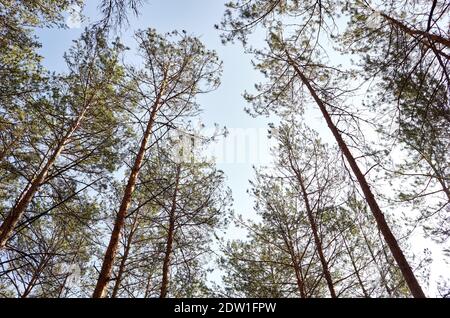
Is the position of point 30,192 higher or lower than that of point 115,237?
higher

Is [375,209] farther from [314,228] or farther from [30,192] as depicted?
[30,192]

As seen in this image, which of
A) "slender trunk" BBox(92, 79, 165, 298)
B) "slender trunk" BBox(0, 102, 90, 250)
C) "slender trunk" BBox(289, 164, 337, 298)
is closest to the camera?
"slender trunk" BBox(92, 79, 165, 298)

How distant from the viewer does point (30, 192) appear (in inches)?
241

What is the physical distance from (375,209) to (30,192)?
7.10 meters

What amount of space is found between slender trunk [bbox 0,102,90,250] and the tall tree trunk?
239 inches

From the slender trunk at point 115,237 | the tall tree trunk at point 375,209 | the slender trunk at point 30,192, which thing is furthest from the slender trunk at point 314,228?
the slender trunk at point 30,192

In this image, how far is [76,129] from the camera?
316 inches

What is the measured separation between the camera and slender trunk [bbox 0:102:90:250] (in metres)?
5.24

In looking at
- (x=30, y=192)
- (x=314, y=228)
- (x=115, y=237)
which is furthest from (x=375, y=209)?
(x=30, y=192)

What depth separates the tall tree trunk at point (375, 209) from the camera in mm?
4520

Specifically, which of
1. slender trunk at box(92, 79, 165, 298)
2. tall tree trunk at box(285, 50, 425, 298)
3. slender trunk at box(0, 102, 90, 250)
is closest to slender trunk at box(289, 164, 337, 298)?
tall tree trunk at box(285, 50, 425, 298)

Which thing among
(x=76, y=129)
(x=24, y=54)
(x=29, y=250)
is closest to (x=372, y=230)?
(x=76, y=129)

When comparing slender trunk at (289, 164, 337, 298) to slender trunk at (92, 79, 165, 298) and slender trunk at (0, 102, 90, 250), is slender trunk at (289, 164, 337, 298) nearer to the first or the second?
slender trunk at (92, 79, 165, 298)
